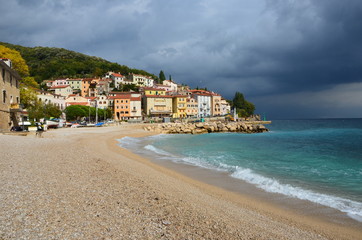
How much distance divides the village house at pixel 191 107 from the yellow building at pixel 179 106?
224 cm

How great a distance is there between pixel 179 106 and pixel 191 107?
22.7 feet

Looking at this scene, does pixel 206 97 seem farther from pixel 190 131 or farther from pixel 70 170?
pixel 70 170

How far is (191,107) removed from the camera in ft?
328

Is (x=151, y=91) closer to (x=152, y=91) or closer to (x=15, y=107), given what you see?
(x=152, y=91)

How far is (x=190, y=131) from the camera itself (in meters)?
51.1

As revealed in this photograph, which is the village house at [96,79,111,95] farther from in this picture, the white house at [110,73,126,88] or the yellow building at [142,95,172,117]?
the yellow building at [142,95,172,117]

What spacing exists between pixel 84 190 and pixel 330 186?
10.3 metres

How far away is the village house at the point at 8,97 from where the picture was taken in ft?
93.2

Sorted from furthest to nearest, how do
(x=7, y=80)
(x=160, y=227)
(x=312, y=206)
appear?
(x=7, y=80)
(x=312, y=206)
(x=160, y=227)

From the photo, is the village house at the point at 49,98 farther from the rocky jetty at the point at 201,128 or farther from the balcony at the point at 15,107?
the rocky jetty at the point at 201,128

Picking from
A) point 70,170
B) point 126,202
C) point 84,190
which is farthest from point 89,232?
point 70,170

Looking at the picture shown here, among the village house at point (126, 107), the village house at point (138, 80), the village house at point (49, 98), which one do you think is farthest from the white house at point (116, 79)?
the village house at point (49, 98)

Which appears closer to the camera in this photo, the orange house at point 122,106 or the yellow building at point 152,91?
the orange house at point 122,106

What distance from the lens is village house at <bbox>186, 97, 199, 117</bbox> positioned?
324ft
